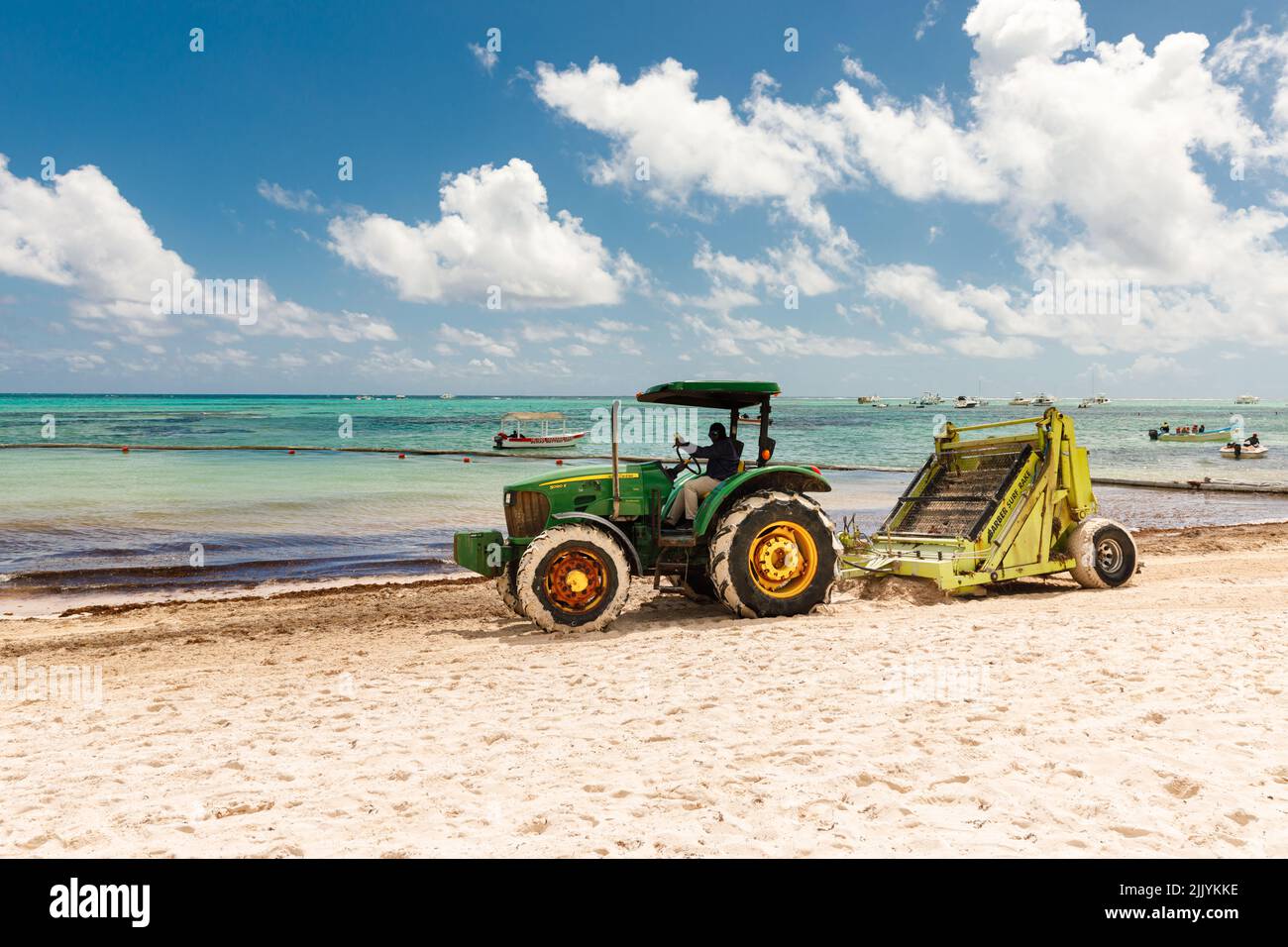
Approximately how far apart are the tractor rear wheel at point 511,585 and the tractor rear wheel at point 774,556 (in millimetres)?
1799

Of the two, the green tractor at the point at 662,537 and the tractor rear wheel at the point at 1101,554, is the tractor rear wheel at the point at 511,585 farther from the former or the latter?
the tractor rear wheel at the point at 1101,554

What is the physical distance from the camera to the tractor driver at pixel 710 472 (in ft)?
25.9

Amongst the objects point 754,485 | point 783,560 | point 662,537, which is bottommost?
point 783,560

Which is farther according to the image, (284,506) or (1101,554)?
(284,506)

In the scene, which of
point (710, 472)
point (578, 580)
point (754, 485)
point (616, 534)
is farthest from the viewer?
point (710, 472)

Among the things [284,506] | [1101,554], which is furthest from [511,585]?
[284,506]

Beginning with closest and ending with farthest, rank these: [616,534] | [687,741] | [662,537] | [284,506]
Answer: [687,741] < [616,534] < [662,537] < [284,506]

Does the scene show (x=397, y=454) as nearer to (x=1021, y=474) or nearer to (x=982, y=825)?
(x=1021, y=474)

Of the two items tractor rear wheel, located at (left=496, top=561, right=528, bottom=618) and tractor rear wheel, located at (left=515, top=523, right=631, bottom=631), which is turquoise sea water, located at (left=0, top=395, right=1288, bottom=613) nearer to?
tractor rear wheel, located at (left=515, top=523, right=631, bottom=631)

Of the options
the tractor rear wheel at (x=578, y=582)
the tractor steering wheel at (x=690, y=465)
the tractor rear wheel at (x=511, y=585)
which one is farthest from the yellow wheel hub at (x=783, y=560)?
the tractor rear wheel at (x=511, y=585)

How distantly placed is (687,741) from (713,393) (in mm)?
4074

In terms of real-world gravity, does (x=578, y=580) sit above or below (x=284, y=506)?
below

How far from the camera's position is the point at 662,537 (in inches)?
300

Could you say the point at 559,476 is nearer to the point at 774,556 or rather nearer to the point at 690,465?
the point at 690,465
